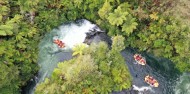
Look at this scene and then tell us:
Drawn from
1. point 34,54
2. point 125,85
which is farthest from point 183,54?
point 34,54

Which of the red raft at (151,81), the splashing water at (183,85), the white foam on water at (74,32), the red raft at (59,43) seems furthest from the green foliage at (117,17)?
the splashing water at (183,85)

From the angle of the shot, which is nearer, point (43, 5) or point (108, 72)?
point (108, 72)

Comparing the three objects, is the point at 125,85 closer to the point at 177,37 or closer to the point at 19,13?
the point at 177,37

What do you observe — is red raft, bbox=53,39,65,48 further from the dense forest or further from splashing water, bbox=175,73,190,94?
splashing water, bbox=175,73,190,94

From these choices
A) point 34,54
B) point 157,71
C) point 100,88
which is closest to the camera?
point 100,88

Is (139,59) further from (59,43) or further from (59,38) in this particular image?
(59,38)

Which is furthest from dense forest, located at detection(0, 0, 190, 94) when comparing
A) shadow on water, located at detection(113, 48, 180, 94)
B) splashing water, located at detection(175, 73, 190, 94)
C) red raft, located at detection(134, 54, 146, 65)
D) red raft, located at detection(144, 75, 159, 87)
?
red raft, located at detection(144, 75, 159, 87)

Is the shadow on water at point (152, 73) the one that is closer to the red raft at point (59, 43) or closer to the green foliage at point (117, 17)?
the green foliage at point (117, 17)

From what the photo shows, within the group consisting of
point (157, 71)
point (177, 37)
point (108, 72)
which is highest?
point (177, 37)

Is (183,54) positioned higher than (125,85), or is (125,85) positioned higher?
(183,54)
